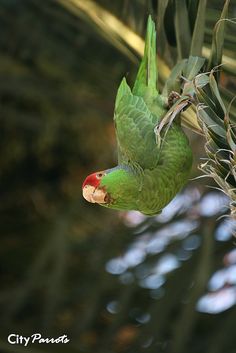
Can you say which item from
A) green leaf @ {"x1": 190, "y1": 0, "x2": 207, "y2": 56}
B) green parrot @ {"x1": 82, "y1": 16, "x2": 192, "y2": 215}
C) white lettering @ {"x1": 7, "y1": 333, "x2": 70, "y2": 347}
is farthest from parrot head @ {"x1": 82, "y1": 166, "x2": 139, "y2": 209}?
white lettering @ {"x1": 7, "y1": 333, "x2": 70, "y2": 347}

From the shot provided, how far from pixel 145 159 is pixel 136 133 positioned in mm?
18

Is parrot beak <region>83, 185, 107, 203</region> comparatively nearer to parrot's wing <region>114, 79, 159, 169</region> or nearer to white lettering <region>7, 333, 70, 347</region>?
parrot's wing <region>114, 79, 159, 169</region>

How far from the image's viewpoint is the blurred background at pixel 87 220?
0.92m

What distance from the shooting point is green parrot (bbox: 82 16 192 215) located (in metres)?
0.49

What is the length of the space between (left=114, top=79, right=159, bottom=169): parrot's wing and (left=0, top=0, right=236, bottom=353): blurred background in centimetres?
12

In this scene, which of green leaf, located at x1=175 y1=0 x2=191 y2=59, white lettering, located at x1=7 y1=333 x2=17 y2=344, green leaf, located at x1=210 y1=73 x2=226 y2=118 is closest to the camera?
green leaf, located at x1=210 y1=73 x2=226 y2=118

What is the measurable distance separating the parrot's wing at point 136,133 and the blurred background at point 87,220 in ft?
0.38

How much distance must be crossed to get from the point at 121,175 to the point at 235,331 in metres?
0.48

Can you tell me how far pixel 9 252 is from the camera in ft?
4.12

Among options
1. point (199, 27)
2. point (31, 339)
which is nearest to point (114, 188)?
point (199, 27)

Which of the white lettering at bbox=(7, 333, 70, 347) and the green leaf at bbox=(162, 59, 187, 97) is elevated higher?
the green leaf at bbox=(162, 59, 187, 97)

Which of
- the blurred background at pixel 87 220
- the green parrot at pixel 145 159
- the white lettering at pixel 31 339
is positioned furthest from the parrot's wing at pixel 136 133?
the white lettering at pixel 31 339

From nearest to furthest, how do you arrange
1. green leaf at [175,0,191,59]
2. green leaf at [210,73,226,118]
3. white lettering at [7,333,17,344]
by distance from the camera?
green leaf at [210,73,226,118] < green leaf at [175,0,191,59] < white lettering at [7,333,17,344]

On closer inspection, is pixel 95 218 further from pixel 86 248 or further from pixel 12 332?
pixel 12 332
